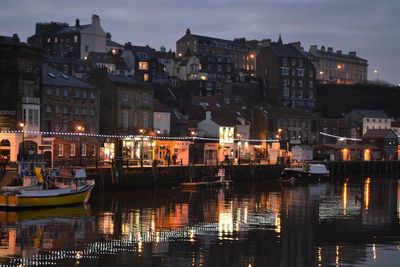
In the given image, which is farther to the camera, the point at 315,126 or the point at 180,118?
the point at 315,126

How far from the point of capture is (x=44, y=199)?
5062cm

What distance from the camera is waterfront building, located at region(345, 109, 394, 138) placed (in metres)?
134

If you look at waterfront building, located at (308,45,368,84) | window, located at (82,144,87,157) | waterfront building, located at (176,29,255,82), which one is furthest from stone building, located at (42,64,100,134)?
waterfront building, located at (308,45,368,84)

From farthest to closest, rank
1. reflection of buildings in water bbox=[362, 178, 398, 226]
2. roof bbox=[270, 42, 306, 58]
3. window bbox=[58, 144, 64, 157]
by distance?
roof bbox=[270, 42, 306, 58], window bbox=[58, 144, 64, 157], reflection of buildings in water bbox=[362, 178, 398, 226]

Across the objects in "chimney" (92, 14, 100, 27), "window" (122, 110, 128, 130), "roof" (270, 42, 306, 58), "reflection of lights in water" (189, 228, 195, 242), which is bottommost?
"reflection of lights in water" (189, 228, 195, 242)

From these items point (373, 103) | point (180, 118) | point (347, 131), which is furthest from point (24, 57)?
point (373, 103)

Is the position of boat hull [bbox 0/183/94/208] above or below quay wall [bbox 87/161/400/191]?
below

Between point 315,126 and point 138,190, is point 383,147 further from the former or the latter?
point 138,190

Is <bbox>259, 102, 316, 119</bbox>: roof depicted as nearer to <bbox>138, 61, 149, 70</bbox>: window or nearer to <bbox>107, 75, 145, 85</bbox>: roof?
<bbox>138, 61, 149, 70</bbox>: window

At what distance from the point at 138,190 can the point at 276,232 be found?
93.7 feet

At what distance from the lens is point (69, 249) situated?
3472 centimetres

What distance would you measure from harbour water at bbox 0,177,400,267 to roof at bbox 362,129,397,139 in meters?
63.0

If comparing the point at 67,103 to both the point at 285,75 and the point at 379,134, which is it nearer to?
the point at 285,75

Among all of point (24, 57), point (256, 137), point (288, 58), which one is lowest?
point (256, 137)
